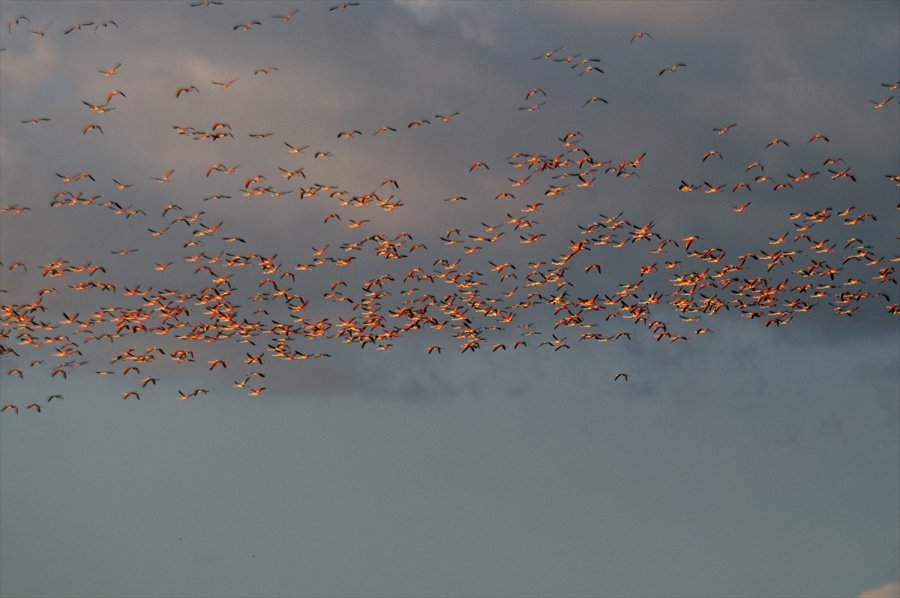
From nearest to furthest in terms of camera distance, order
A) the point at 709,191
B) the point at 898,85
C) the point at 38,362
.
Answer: the point at 898,85
the point at 709,191
the point at 38,362

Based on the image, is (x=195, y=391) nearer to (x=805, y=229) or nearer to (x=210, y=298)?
(x=210, y=298)

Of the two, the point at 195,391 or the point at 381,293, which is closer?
the point at 195,391

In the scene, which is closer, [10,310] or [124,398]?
[124,398]

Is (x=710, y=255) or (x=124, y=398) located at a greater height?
(x=710, y=255)

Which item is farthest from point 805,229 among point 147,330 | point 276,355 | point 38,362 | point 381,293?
point 38,362

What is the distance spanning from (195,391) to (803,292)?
198 feet

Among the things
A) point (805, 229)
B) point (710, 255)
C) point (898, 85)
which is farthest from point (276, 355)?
point (898, 85)

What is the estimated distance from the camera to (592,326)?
15138 cm

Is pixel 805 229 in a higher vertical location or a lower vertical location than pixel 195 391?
higher

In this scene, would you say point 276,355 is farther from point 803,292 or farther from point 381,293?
point 803,292

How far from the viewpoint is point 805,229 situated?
149 metres

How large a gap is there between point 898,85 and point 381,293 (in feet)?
182

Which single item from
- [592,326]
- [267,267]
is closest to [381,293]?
[267,267]

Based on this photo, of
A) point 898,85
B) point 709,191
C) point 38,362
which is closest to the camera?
point 898,85
